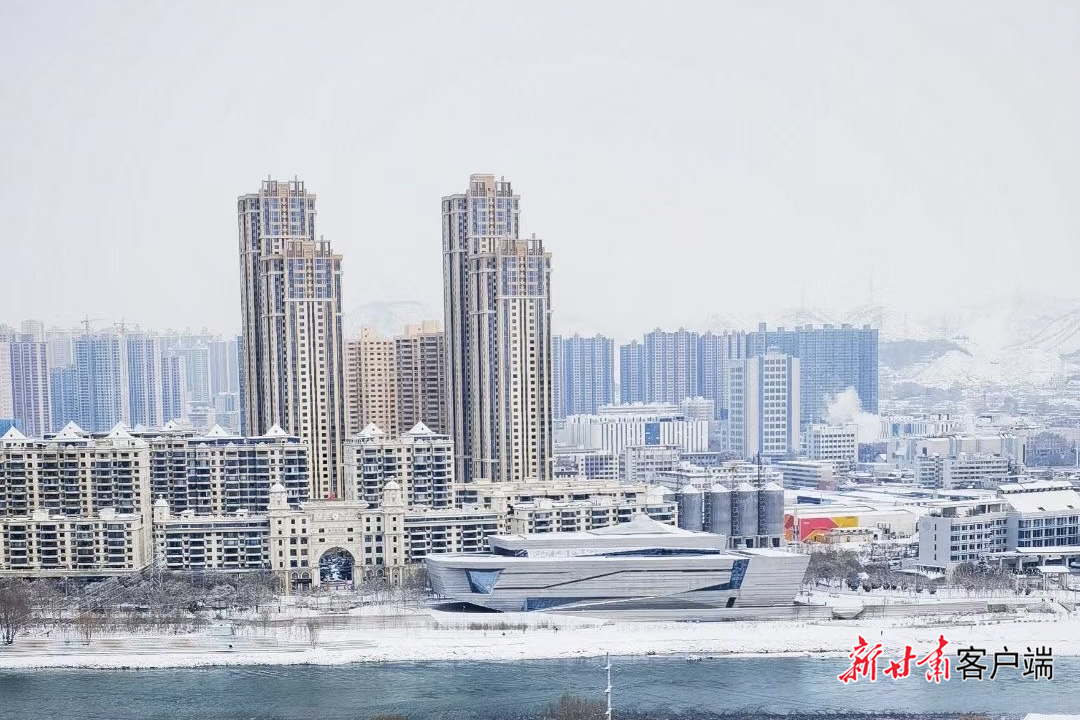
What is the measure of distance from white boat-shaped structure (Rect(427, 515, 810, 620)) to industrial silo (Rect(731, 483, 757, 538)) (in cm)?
268

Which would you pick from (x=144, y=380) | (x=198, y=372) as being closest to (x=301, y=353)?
(x=144, y=380)

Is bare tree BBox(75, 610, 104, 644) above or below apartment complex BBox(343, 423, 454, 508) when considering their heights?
below

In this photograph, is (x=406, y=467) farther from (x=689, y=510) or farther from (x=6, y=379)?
(x=6, y=379)

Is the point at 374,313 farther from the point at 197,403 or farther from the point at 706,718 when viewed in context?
the point at 706,718

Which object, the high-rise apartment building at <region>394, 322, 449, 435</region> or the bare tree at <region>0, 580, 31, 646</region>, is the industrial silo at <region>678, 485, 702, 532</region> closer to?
the high-rise apartment building at <region>394, 322, 449, 435</region>

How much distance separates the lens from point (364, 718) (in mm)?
10812

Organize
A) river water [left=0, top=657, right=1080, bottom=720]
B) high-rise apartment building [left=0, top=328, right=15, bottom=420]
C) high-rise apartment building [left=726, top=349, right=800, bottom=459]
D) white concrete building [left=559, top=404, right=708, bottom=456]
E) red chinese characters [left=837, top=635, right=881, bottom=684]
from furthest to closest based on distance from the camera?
high-rise apartment building [left=726, top=349, right=800, bottom=459], white concrete building [left=559, top=404, right=708, bottom=456], high-rise apartment building [left=0, top=328, right=15, bottom=420], red chinese characters [left=837, top=635, right=881, bottom=684], river water [left=0, top=657, right=1080, bottom=720]

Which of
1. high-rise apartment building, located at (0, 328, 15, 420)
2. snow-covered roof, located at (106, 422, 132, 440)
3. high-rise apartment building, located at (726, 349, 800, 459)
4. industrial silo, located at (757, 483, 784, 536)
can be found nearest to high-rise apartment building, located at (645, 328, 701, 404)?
high-rise apartment building, located at (726, 349, 800, 459)

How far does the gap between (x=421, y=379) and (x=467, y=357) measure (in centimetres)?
172

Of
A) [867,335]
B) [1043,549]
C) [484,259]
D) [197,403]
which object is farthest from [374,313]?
[1043,549]

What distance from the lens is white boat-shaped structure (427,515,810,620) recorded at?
1412cm

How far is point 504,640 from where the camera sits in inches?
513

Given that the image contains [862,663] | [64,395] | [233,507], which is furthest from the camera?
[64,395]

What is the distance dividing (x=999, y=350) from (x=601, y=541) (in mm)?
31293
